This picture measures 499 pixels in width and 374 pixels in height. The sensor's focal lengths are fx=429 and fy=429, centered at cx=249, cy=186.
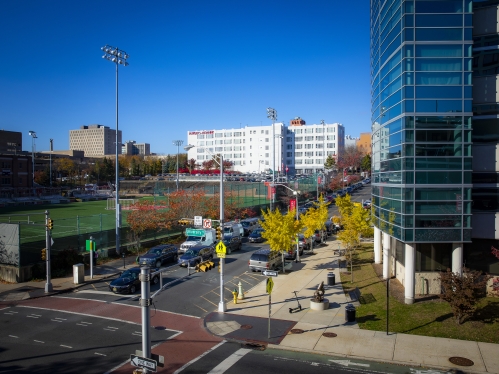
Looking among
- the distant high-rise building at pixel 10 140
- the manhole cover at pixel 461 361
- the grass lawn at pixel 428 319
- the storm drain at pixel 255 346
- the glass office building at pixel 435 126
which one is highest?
the distant high-rise building at pixel 10 140

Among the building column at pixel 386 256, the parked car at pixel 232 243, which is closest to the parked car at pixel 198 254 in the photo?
the parked car at pixel 232 243

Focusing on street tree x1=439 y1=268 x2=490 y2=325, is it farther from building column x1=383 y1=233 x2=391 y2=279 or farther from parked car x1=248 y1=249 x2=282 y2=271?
parked car x1=248 y1=249 x2=282 y2=271

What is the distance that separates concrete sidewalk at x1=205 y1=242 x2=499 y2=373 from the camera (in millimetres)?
16688

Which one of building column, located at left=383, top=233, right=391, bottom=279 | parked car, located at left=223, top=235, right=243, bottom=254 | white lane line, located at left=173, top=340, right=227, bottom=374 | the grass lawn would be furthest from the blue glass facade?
parked car, located at left=223, top=235, right=243, bottom=254

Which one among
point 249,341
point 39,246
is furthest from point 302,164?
point 249,341

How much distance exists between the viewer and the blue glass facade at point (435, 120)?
22.4 m

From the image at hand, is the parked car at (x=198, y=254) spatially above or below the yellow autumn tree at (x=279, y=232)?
below

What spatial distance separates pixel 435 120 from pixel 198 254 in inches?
812

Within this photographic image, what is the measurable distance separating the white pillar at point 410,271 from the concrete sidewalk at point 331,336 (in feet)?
9.31

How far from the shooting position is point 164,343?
60.3 ft

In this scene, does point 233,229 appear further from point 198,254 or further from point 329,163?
point 329,163

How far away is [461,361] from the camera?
1622 centimetres

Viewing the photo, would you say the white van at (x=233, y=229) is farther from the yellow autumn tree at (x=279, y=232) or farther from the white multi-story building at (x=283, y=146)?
the white multi-story building at (x=283, y=146)

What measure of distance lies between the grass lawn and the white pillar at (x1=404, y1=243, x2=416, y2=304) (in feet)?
1.73
